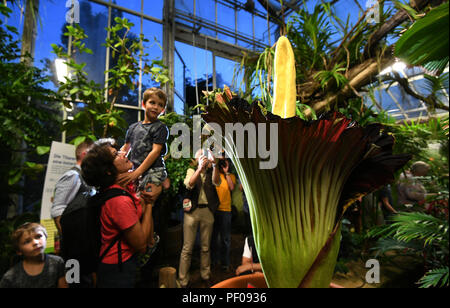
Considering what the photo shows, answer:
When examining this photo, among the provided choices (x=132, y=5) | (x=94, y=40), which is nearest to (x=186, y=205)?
(x=94, y=40)

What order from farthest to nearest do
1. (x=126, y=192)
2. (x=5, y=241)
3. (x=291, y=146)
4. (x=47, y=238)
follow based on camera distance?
(x=5, y=241) < (x=47, y=238) < (x=126, y=192) < (x=291, y=146)

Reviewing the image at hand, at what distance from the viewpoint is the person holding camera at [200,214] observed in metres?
0.75

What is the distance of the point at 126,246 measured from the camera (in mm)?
544

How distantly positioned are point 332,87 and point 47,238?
113cm

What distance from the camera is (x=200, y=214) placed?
0.90 m

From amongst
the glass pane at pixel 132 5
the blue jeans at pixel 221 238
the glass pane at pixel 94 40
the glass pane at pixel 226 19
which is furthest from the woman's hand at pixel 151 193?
the glass pane at pixel 132 5

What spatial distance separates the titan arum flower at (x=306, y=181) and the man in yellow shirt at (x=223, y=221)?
1.71 feet

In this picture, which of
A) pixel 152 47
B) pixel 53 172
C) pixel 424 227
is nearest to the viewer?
pixel 424 227

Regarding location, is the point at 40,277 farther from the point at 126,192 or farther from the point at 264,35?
the point at 264,35

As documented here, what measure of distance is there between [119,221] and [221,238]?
1.75 feet

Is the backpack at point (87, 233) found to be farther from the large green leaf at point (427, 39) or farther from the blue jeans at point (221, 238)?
the large green leaf at point (427, 39)

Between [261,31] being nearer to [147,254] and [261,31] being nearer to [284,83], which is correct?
[284,83]

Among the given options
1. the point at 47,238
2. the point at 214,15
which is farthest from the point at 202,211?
the point at 214,15

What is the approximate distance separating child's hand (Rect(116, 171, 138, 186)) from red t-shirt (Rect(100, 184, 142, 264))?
0.01m
